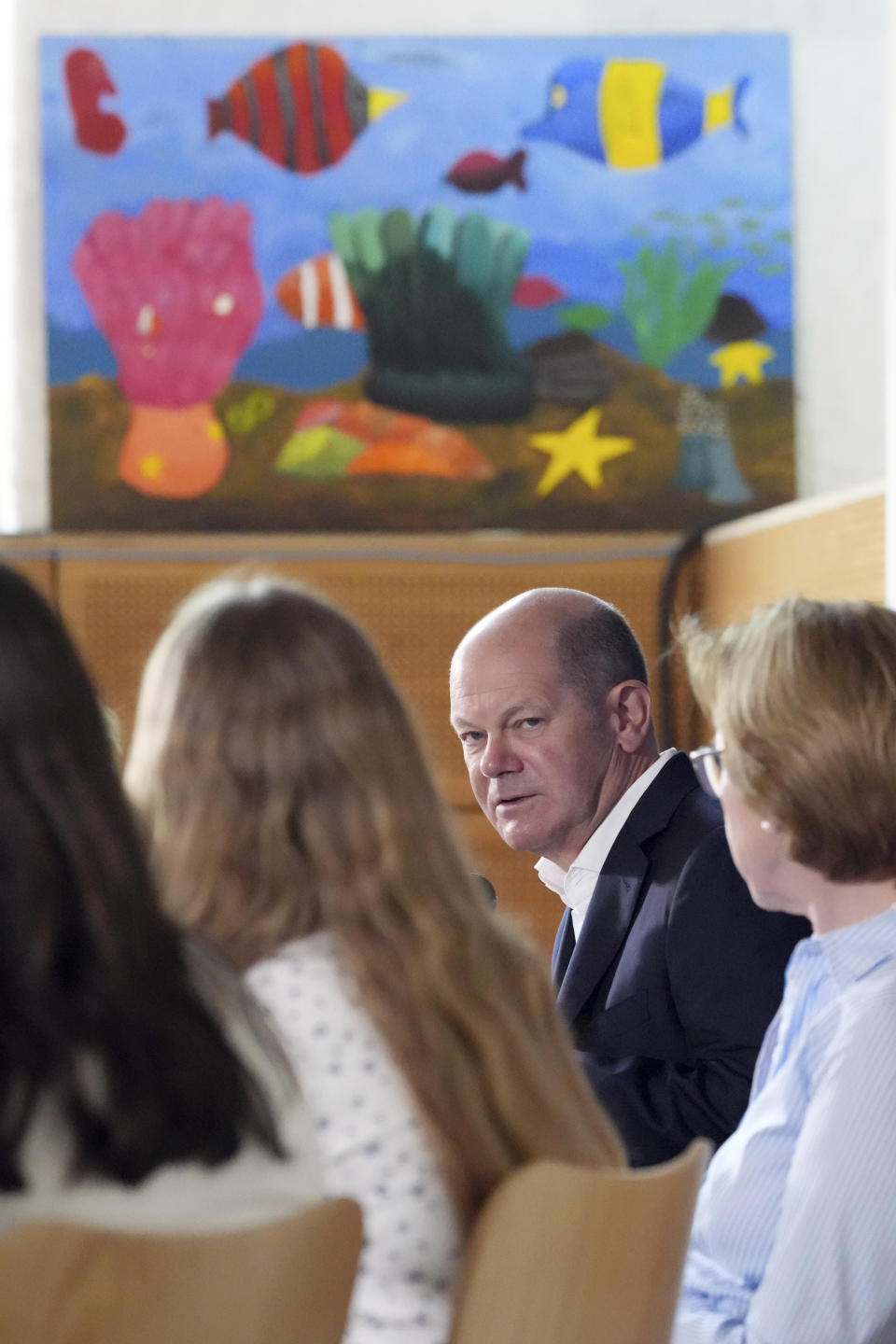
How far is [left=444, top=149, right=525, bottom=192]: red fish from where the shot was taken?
4.42m

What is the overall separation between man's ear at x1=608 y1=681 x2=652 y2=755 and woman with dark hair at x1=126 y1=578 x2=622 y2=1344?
47.4 inches

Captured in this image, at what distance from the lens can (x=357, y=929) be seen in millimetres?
1295

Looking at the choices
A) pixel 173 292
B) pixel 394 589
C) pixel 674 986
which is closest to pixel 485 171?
pixel 173 292

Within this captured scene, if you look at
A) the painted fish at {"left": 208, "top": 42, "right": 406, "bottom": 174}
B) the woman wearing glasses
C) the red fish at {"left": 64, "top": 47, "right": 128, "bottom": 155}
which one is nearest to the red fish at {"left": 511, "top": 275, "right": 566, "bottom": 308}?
the painted fish at {"left": 208, "top": 42, "right": 406, "bottom": 174}

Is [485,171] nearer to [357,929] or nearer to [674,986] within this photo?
[674,986]

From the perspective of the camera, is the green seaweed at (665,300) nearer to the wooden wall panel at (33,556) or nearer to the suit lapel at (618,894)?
the wooden wall panel at (33,556)

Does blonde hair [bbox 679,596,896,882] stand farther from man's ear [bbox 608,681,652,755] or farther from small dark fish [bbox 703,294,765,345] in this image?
small dark fish [bbox 703,294,765,345]

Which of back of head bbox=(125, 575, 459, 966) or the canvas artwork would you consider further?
the canvas artwork

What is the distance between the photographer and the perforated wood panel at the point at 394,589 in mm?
4047

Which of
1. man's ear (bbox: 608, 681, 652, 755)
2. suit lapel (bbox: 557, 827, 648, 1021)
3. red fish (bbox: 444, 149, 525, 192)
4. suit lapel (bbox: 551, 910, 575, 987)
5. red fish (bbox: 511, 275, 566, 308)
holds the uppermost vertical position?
red fish (bbox: 444, 149, 525, 192)

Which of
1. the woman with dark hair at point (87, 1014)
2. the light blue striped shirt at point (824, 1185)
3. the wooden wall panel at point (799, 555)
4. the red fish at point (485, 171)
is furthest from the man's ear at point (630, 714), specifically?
the red fish at point (485, 171)

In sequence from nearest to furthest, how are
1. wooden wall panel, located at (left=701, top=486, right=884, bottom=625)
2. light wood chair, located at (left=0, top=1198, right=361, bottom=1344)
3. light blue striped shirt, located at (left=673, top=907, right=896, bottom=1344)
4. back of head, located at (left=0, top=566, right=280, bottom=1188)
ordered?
light wood chair, located at (left=0, top=1198, right=361, bottom=1344)
back of head, located at (left=0, top=566, right=280, bottom=1188)
light blue striped shirt, located at (left=673, top=907, right=896, bottom=1344)
wooden wall panel, located at (left=701, top=486, right=884, bottom=625)

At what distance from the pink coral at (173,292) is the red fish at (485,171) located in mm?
552

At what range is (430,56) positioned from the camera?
14.6 ft
